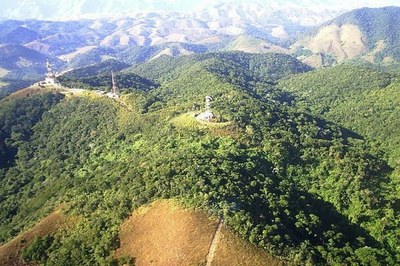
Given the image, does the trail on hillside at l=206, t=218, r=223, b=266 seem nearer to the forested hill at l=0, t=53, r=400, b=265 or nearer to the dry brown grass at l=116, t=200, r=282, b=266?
the dry brown grass at l=116, t=200, r=282, b=266

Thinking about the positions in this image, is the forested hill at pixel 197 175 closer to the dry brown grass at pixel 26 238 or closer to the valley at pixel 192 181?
the valley at pixel 192 181

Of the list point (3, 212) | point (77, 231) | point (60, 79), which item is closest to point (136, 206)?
point (77, 231)

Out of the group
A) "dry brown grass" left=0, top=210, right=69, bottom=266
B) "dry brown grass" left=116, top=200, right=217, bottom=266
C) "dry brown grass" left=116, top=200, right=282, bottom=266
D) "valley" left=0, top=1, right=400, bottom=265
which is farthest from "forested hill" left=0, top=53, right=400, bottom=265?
"dry brown grass" left=0, top=210, right=69, bottom=266

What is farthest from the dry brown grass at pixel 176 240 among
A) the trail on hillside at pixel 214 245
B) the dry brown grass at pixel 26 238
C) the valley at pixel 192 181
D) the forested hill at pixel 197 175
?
the dry brown grass at pixel 26 238

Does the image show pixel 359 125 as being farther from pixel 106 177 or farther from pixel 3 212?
pixel 3 212

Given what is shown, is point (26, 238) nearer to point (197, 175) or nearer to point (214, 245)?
point (197, 175)

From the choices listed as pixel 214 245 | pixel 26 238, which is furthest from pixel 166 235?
pixel 26 238
